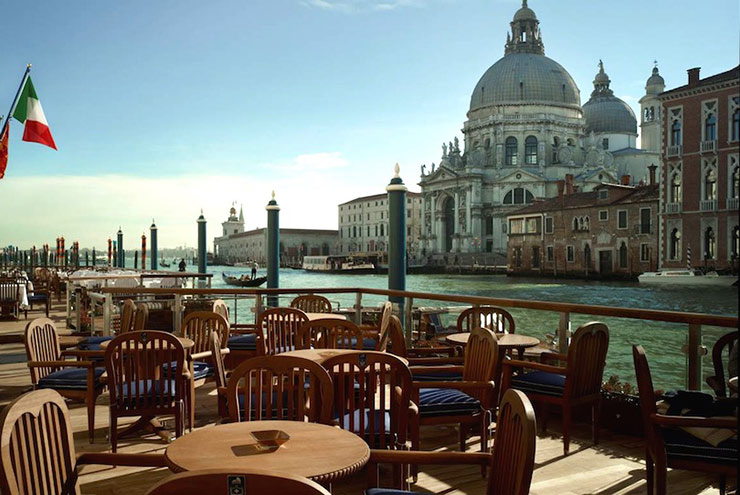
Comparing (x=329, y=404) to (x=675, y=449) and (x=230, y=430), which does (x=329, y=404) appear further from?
(x=675, y=449)

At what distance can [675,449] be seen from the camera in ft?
10.4

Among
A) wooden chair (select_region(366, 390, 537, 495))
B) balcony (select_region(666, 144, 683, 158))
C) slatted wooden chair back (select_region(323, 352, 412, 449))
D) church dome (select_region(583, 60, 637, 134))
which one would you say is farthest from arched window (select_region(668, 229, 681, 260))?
church dome (select_region(583, 60, 637, 134))

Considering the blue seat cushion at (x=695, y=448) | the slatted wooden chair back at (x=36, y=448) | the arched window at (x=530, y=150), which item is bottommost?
the blue seat cushion at (x=695, y=448)

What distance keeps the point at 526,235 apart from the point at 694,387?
48791 mm

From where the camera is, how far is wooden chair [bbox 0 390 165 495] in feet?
5.84

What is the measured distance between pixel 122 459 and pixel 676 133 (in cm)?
4090

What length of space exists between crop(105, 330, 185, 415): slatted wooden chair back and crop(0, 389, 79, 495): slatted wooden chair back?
1979 mm

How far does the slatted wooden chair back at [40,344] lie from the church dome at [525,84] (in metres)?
71.9

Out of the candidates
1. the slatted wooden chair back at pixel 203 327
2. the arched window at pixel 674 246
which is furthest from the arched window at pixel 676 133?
the slatted wooden chair back at pixel 203 327

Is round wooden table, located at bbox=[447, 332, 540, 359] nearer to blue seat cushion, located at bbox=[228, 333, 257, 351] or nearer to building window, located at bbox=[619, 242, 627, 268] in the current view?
blue seat cushion, located at bbox=[228, 333, 257, 351]

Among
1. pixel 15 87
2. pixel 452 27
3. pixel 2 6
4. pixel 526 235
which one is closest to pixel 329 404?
pixel 452 27

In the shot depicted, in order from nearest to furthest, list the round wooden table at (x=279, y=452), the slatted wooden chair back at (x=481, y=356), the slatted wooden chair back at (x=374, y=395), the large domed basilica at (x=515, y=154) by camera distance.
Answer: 1. the round wooden table at (x=279, y=452)
2. the slatted wooden chair back at (x=374, y=395)
3. the slatted wooden chair back at (x=481, y=356)
4. the large domed basilica at (x=515, y=154)

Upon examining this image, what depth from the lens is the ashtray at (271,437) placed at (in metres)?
2.23

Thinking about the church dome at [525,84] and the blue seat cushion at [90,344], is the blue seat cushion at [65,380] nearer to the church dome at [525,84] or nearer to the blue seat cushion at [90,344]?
the blue seat cushion at [90,344]
